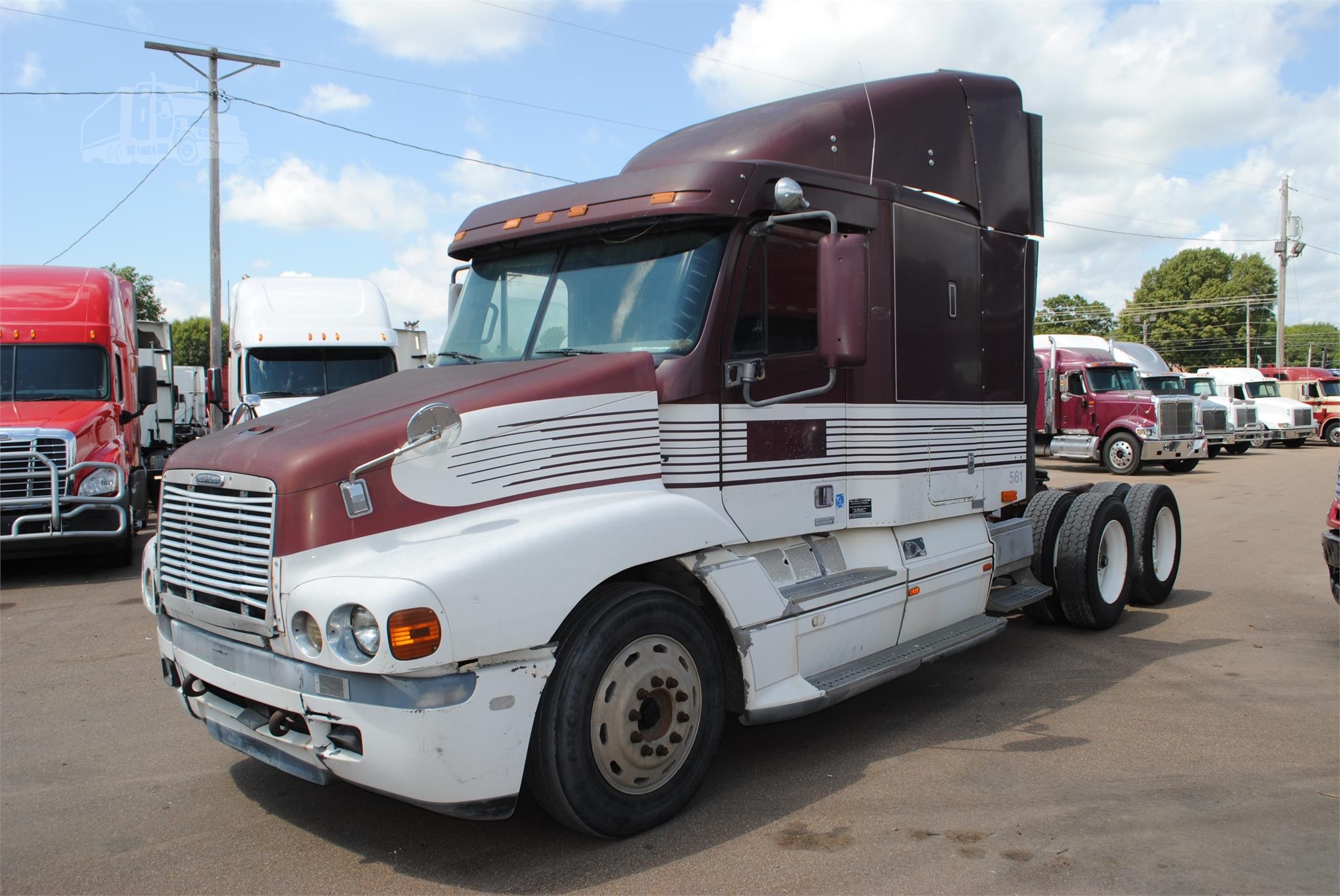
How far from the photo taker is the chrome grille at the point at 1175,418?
21.7 m

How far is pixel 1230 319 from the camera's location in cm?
7700

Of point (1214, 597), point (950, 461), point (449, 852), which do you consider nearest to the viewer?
point (449, 852)

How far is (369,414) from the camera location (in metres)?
3.98

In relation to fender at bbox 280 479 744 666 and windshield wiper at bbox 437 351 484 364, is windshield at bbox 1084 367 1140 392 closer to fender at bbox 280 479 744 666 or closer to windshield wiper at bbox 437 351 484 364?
windshield wiper at bbox 437 351 484 364

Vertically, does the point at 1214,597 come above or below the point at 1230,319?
below

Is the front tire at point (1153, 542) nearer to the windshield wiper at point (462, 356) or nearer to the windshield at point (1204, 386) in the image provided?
the windshield wiper at point (462, 356)

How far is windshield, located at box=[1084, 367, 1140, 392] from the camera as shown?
22797mm

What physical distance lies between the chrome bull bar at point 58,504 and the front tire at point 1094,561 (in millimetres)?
9072

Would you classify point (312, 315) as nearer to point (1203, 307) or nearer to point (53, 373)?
point (53, 373)

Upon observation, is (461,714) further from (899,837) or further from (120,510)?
(120,510)

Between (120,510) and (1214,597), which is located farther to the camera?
(120,510)

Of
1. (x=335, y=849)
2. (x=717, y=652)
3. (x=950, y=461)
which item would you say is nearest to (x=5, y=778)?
(x=335, y=849)

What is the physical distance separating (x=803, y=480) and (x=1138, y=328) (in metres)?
85.0

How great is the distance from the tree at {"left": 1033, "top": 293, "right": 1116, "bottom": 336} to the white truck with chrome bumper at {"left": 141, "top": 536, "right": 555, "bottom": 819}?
89430 millimetres
